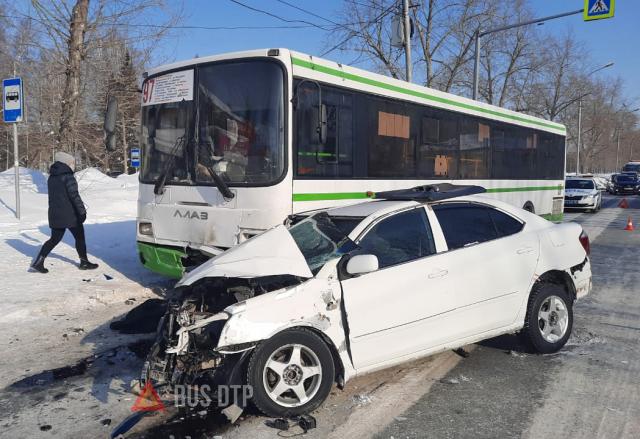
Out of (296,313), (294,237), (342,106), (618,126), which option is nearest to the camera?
(296,313)

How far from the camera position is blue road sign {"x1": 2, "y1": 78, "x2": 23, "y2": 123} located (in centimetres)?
1109

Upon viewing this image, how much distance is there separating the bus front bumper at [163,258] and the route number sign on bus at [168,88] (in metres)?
1.90

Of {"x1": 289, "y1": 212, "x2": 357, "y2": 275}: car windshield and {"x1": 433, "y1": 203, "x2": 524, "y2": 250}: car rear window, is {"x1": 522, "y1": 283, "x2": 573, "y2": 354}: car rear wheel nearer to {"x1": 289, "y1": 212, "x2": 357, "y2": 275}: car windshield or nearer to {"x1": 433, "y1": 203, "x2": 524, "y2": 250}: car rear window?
{"x1": 433, "y1": 203, "x2": 524, "y2": 250}: car rear window

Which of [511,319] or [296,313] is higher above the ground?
[296,313]

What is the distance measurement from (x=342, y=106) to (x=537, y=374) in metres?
3.96

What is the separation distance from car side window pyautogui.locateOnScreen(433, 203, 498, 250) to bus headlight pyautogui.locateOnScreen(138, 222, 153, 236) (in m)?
3.98

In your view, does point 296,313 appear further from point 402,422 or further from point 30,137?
point 30,137

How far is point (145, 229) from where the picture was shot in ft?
22.9

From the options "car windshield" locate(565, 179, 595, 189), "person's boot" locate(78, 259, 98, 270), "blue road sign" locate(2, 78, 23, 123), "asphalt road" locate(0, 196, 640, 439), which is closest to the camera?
"asphalt road" locate(0, 196, 640, 439)

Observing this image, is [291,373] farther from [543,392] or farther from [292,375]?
[543,392]

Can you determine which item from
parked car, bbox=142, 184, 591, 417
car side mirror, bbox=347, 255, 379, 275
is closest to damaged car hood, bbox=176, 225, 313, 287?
parked car, bbox=142, 184, 591, 417

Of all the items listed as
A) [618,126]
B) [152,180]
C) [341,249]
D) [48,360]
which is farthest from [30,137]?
[618,126]

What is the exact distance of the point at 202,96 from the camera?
635 cm

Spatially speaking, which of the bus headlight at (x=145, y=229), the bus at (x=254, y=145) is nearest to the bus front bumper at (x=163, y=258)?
the bus at (x=254, y=145)
